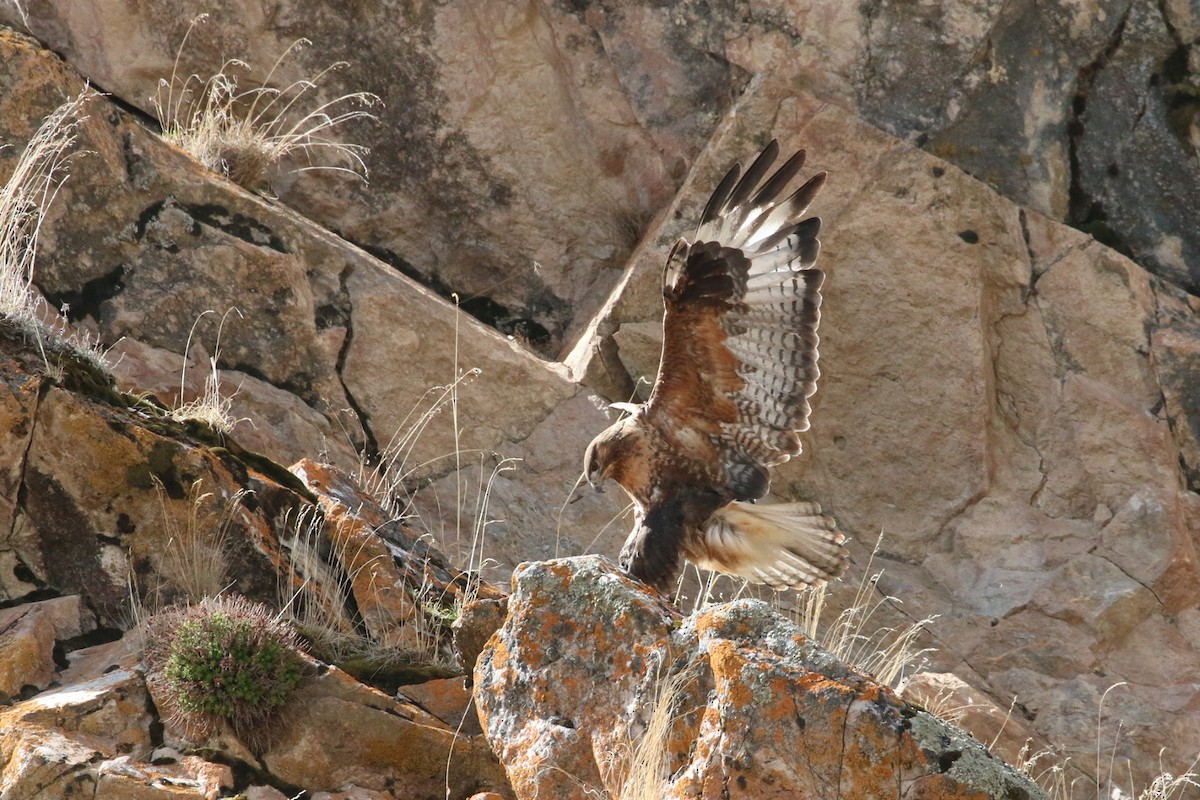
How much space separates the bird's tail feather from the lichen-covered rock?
7.97 feet

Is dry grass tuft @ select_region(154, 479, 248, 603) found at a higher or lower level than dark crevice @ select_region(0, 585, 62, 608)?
higher

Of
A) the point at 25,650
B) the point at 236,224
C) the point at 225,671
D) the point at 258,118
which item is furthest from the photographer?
the point at 258,118

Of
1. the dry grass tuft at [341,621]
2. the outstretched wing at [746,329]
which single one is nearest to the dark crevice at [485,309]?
the outstretched wing at [746,329]

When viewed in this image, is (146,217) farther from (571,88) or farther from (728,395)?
(728,395)

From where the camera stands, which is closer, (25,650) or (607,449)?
(25,650)

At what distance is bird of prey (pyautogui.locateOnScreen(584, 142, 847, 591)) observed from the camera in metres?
6.35

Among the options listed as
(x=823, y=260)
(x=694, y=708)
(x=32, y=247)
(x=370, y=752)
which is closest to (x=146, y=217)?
(x=32, y=247)

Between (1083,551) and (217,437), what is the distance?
469 centimetres

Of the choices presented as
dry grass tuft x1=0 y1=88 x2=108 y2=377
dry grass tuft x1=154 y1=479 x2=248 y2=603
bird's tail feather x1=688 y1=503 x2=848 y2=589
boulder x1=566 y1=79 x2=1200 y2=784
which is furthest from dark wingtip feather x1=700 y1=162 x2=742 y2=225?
dry grass tuft x1=0 y1=88 x2=108 y2=377

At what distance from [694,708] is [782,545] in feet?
9.90

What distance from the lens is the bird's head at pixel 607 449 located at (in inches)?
259

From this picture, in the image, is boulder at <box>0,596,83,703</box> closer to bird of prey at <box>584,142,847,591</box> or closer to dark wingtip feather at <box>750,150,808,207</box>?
bird of prey at <box>584,142,847,591</box>

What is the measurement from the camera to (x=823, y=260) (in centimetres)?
809

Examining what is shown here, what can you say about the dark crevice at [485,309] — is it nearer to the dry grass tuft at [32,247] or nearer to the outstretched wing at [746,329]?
the dry grass tuft at [32,247]
